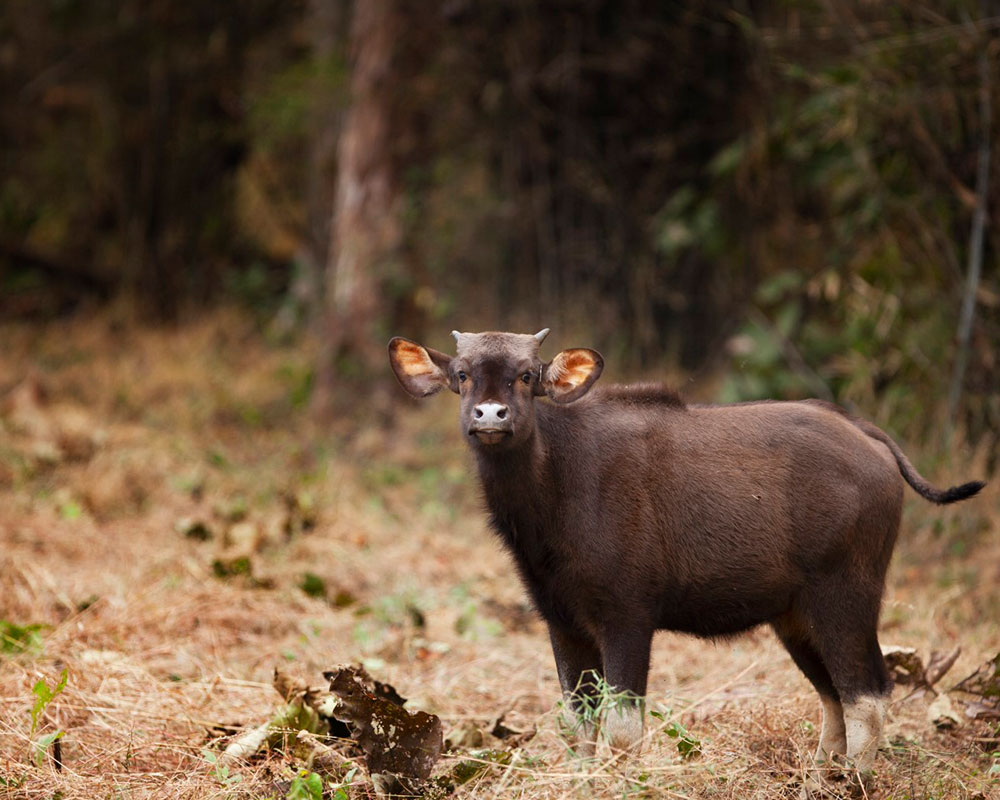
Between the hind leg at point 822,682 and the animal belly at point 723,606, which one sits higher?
the animal belly at point 723,606

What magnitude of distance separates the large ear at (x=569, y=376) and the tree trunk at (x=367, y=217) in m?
7.77

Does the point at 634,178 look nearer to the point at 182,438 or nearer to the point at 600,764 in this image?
the point at 182,438

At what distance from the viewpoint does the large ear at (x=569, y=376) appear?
507cm

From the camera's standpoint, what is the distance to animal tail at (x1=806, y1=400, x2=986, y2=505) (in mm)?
5105

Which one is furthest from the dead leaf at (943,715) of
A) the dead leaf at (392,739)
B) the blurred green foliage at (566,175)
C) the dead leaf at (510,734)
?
the blurred green foliage at (566,175)

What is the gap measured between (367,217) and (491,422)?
8.56 metres

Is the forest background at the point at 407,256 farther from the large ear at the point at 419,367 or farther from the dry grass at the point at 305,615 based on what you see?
A: the large ear at the point at 419,367

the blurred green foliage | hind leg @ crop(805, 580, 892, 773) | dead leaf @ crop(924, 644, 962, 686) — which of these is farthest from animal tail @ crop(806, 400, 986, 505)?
the blurred green foliage

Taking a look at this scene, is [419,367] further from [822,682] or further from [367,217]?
[367,217]

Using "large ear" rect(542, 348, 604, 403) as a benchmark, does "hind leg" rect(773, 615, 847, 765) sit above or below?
below

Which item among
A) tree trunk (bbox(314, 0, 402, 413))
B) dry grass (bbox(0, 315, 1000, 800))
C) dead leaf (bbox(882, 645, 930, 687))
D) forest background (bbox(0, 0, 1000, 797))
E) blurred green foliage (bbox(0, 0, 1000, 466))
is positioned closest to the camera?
dry grass (bbox(0, 315, 1000, 800))

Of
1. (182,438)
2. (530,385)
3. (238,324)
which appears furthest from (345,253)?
(530,385)

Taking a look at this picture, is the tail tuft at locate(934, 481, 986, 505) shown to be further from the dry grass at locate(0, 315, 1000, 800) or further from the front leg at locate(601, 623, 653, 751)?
the front leg at locate(601, 623, 653, 751)

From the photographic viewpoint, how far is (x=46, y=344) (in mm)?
14625
